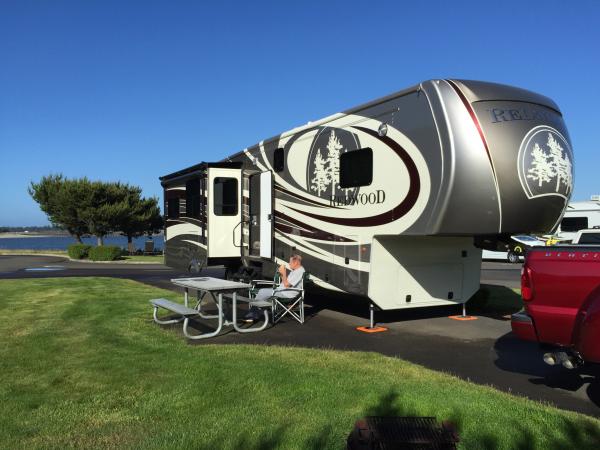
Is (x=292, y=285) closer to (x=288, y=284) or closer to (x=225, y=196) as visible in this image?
(x=288, y=284)

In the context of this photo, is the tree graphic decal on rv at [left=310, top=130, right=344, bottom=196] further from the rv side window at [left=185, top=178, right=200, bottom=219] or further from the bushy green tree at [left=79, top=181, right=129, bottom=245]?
the bushy green tree at [left=79, top=181, right=129, bottom=245]

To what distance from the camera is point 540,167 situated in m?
6.35

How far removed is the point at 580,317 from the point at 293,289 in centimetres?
481

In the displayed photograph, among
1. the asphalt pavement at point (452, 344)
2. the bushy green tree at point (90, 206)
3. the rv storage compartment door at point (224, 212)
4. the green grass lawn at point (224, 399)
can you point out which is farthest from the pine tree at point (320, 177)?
the bushy green tree at point (90, 206)

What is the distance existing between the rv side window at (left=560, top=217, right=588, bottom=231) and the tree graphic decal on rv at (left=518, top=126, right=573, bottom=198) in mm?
16266

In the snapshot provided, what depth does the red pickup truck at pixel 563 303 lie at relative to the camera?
13.2 feet

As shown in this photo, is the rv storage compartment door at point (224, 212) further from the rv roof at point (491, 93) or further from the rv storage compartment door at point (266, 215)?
the rv roof at point (491, 93)

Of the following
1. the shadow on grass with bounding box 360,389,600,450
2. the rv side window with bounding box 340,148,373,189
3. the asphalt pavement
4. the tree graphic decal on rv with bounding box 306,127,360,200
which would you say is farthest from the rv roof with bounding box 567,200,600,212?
the shadow on grass with bounding box 360,389,600,450

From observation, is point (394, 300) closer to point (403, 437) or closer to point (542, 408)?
point (542, 408)

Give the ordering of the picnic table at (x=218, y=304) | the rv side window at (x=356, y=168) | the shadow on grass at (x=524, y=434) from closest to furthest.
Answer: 1. the shadow on grass at (x=524, y=434)
2. the picnic table at (x=218, y=304)
3. the rv side window at (x=356, y=168)

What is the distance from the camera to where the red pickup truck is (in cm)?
402

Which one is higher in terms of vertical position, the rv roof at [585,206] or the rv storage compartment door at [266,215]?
the rv roof at [585,206]

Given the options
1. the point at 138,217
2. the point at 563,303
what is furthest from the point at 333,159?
the point at 138,217

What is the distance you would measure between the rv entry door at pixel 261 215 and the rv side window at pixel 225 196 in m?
0.50
